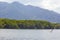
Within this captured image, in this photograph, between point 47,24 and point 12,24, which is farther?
point 47,24

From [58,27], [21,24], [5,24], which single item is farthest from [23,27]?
[58,27]

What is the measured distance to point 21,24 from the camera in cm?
16075

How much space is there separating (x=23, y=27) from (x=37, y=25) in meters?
10.1

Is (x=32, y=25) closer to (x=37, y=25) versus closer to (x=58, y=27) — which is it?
(x=37, y=25)

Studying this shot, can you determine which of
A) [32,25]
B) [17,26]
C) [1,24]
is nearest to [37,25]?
[32,25]

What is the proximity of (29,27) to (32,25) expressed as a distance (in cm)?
257

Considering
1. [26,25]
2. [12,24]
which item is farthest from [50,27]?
[12,24]

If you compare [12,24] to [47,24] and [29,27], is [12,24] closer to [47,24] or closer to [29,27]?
[29,27]

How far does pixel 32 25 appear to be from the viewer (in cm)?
16562

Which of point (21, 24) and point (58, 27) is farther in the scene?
point (58, 27)

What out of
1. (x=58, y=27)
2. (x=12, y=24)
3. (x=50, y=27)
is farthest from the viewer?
(x=58, y=27)

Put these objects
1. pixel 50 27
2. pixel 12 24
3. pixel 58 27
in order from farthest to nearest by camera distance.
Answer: pixel 58 27, pixel 50 27, pixel 12 24

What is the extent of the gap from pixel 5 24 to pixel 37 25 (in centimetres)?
2311

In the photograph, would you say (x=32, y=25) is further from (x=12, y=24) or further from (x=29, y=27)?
(x=12, y=24)
